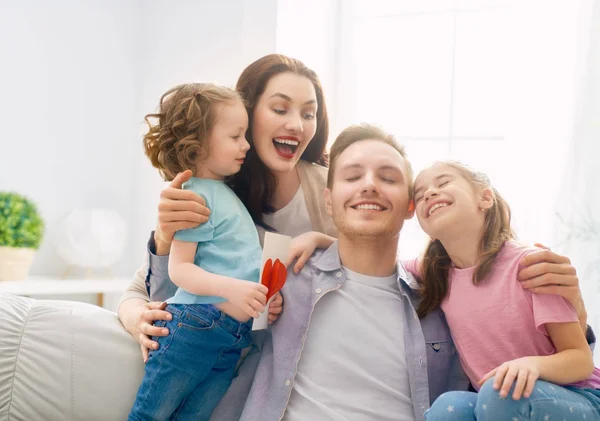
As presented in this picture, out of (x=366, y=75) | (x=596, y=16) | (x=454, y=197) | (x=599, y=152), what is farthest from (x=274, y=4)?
(x=454, y=197)

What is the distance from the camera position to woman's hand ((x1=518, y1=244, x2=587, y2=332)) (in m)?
1.36

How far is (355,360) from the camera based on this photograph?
157 cm

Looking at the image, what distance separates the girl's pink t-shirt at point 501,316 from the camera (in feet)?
4.49

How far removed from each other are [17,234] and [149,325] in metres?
1.68

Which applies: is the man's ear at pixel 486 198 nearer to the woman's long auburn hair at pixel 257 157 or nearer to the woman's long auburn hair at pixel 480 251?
the woman's long auburn hair at pixel 480 251

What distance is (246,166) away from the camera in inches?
78.2

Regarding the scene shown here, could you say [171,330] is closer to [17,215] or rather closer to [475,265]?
[475,265]

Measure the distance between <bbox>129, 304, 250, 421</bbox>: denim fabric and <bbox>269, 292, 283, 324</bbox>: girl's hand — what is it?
0.41ft

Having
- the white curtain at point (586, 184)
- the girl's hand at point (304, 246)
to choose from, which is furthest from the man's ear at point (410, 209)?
the white curtain at point (586, 184)

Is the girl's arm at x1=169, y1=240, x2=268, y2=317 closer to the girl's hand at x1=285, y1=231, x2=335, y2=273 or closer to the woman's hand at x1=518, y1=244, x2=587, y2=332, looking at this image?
the girl's hand at x1=285, y1=231, x2=335, y2=273

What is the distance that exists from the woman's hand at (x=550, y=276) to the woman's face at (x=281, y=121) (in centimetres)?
81

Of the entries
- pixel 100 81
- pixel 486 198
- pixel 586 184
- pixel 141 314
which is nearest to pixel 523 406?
pixel 486 198

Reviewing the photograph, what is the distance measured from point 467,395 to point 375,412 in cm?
27

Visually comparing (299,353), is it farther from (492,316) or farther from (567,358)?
(567,358)
